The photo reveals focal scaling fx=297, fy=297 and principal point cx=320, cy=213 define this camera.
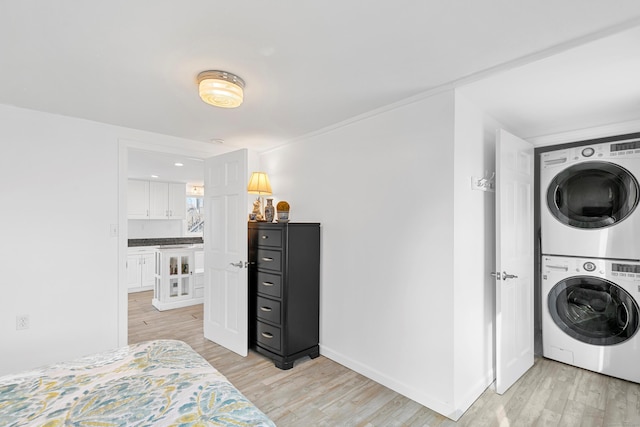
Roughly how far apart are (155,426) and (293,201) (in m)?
2.61

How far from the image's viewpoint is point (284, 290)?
281cm

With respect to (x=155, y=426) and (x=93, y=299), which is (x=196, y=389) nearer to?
(x=155, y=426)

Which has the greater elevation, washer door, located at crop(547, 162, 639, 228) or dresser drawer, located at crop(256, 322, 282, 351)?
washer door, located at crop(547, 162, 639, 228)

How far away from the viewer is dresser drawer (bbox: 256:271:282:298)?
286 cm

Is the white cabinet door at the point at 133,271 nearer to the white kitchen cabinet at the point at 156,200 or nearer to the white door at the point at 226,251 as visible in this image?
the white kitchen cabinet at the point at 156,200

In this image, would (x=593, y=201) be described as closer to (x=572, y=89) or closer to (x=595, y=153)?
(x=595, y=153)

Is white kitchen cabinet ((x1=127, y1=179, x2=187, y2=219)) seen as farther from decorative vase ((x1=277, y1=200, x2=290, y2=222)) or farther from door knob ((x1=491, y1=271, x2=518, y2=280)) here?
door knob ((x1=491, y1=271, x2=518, y2=280))

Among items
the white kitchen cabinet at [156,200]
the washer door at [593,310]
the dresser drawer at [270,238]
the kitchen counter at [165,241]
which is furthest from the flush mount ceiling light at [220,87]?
the kitchen counter at [165,241]

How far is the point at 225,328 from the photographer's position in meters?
3.25

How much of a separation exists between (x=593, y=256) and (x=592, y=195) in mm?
554

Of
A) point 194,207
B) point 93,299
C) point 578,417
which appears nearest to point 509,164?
point 578,417

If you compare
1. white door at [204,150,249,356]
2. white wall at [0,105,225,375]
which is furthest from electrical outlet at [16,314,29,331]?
white door at [204,150,249,356]

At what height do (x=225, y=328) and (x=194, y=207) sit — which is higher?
(x=194, y=207)

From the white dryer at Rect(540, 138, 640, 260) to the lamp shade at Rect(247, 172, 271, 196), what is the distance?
2917 millimetres
